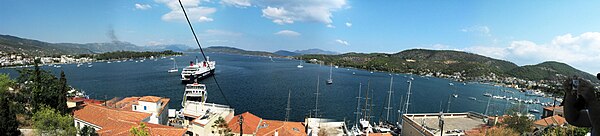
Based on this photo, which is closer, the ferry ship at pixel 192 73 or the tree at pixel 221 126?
the tree at pixel 221 126

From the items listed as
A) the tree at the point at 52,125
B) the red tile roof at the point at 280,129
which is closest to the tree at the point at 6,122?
the tree at the point at 52,125

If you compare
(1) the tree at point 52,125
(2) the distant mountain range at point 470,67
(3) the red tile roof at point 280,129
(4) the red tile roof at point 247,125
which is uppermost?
(2) the distant mountain range at point 470,67

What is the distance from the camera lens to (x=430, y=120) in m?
26.4

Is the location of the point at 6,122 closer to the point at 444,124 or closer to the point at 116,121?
the point at 116,121

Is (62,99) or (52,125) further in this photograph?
(62,99)

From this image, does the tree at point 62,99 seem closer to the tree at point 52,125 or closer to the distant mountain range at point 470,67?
the tree at point 52,125

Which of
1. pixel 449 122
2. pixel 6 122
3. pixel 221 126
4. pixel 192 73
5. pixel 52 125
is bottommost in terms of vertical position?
pixel 449 122

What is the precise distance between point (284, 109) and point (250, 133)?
2209 centimetres

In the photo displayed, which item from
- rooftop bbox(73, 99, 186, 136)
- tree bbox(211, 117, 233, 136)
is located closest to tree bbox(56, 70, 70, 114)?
rooftop bbox(73, 99, 186, 136)

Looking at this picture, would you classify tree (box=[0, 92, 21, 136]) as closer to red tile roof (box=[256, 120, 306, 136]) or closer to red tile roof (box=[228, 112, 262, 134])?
red tile roof (box=[228, 112, 262, 134])

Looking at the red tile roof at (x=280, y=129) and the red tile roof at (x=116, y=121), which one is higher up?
the red tile roof at (x=116, y=121)

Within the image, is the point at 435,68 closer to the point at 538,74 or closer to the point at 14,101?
the point at 538,74

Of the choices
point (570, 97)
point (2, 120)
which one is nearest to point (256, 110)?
point (2, 120)

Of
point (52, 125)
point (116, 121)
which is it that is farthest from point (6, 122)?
point (116, 121)
